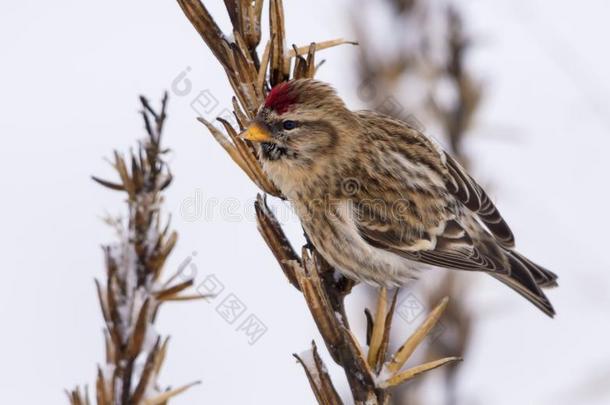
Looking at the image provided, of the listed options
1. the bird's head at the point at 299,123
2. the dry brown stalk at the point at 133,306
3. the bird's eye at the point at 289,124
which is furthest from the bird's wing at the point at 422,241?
the dry brown stalk at the point at 133,306

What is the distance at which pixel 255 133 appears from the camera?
2.20 meters

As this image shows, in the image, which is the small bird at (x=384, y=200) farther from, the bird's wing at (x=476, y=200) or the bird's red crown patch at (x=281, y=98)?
the bird's red crown patch at (x=281, y=98)

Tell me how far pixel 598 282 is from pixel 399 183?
884 millimetres

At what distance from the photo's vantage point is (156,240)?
100 centimetres

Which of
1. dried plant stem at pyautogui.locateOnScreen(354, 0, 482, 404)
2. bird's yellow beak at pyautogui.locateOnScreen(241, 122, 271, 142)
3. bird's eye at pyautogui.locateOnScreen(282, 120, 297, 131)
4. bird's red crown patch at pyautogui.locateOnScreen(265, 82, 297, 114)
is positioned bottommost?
dried plant stem at pyautogui.locateOnScreen(354, 0, 482, 404)

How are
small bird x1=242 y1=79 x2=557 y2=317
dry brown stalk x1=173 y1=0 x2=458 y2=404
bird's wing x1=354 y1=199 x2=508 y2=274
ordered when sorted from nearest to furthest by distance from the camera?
1. dry brown stalk x1=173 y1=0 x2=458 y2=404
2. small bird x1=242 y1=79 x2=557 y2=317
3. bird's wing x1=354 y1=199 x2=508 y2=274

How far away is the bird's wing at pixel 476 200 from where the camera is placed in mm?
3252

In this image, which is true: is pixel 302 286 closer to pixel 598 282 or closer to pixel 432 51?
pixel 432 51

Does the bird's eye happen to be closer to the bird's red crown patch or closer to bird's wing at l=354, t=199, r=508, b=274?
the bird's red crown patch

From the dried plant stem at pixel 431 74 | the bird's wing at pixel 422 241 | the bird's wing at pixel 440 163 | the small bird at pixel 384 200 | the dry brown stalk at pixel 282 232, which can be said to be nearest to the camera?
the dry brown stalk at pixel 282 232

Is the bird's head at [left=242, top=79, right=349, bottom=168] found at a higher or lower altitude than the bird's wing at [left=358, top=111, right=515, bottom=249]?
higher

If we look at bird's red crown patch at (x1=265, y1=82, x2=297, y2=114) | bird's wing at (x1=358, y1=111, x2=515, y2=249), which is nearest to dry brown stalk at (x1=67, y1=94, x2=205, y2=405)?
bird's red crown patch at (x1=265, y1=82, x2=297, y2=114)

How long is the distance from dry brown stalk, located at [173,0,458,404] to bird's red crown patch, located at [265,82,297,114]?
1.0 inches

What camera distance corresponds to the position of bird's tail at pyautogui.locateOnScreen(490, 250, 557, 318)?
125 inches
